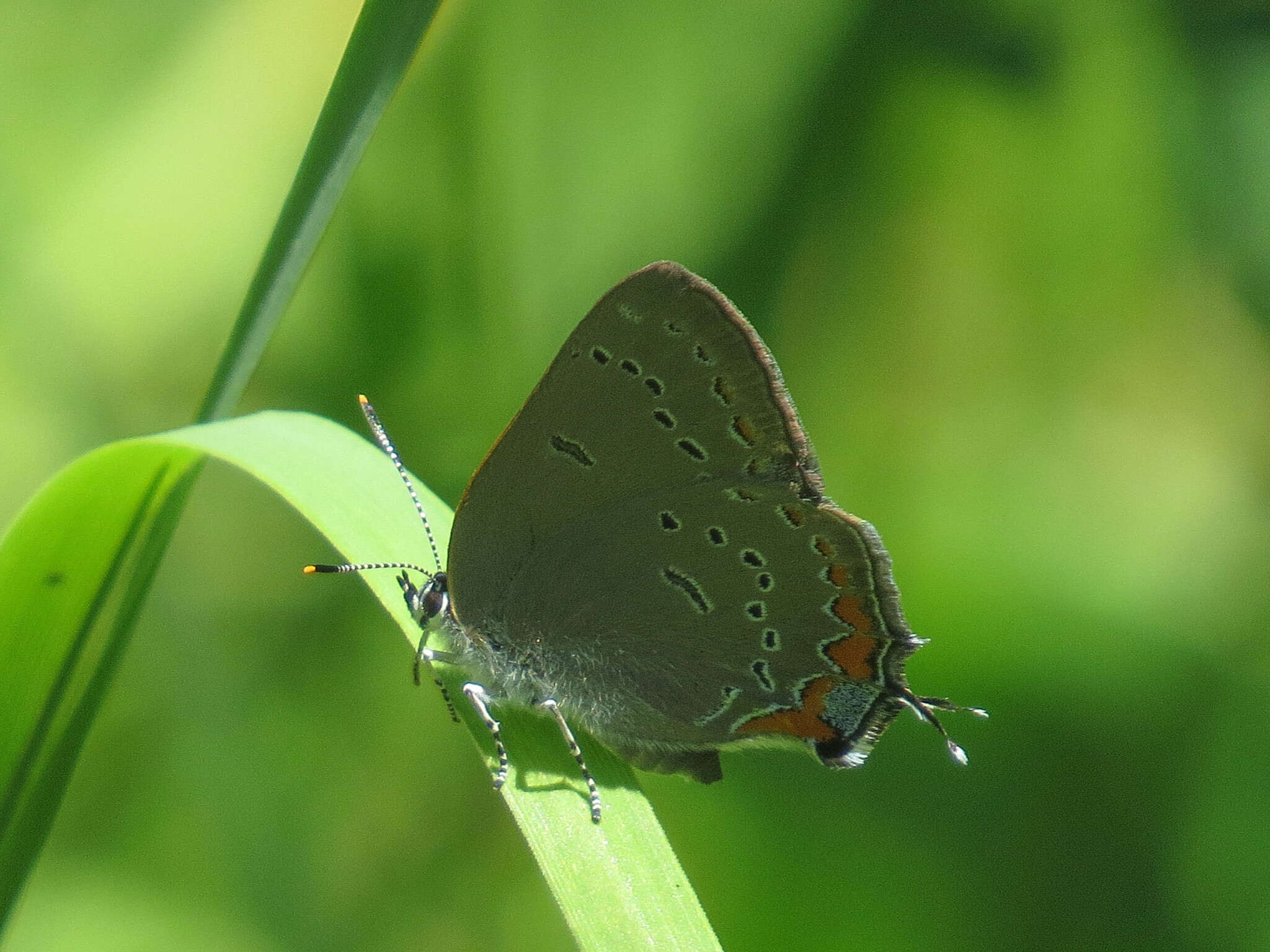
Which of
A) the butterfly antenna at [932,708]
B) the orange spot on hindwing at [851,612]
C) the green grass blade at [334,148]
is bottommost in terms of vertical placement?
the butterfly antenna at [932,708]

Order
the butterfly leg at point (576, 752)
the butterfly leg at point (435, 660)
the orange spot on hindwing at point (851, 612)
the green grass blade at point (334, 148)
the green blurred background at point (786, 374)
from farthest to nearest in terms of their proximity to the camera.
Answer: the green blurred background at point (786, 374) → the butterfly leg at point (435, 660) → the orange spot on hindwing at point (851, 612) → the butterfly leg at point (576, 752) → the green grass blade at point (334, 148)

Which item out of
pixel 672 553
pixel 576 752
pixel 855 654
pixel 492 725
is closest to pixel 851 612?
pixel 855 654

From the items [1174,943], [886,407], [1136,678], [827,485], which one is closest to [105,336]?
[827,485]

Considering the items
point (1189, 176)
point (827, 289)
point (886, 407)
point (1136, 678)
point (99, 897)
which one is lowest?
point (99, 897)

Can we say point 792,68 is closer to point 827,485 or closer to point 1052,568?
point 827,485

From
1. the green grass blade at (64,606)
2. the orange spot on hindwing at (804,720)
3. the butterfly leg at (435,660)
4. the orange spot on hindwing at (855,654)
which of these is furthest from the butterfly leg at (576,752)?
the green grass blade at (64,606)

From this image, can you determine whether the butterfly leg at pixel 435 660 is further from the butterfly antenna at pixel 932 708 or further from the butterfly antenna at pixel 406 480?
the butterfly antenna at pixel 932 708

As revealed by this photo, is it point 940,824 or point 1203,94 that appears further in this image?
point 1203,94
